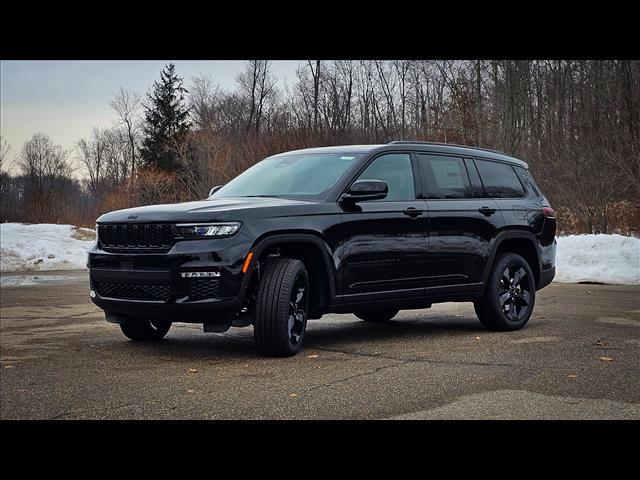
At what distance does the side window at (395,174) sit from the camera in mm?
7859

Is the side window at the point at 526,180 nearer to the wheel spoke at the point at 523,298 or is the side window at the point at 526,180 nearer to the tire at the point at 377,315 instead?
the wheel spoke at the point at 523,298

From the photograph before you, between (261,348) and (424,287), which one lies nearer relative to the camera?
(261,348)

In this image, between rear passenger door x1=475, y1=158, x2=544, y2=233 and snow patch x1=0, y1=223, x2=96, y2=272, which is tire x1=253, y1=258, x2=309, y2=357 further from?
snow patch x1=0, y1=223, x2=96, y2=272

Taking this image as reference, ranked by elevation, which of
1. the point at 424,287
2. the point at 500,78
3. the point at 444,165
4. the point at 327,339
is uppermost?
the point at 500,78

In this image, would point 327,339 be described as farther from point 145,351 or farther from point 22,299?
point 22,299

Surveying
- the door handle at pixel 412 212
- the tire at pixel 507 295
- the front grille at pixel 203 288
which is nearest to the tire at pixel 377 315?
the tire at pixel 507 295

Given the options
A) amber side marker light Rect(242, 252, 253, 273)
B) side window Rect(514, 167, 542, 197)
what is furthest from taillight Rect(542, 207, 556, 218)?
amber side marker light Rect(242, 252, 253, 273)

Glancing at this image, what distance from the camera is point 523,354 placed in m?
7.18

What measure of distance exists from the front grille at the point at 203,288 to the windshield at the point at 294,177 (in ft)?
4.84

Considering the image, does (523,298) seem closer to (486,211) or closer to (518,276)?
(518,276)

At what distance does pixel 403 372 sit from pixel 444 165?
310 centimetres

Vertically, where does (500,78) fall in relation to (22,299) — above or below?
above
